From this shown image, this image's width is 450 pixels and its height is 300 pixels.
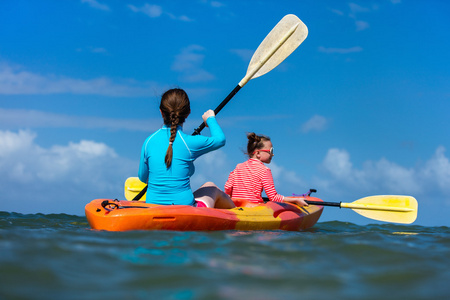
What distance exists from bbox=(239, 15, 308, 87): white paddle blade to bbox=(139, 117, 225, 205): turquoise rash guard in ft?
6.76

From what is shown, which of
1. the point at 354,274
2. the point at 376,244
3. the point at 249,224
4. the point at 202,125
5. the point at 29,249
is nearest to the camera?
the point at 354,274

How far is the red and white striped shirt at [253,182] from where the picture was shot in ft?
19.0

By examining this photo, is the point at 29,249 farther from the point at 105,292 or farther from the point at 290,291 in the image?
the point at 290,291

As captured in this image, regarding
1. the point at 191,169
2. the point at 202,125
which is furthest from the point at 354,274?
the point at 202,125

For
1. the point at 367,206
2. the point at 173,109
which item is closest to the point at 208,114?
the point at 173,109

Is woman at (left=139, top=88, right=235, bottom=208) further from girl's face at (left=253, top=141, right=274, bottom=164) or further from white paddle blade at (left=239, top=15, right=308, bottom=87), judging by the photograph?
white paddle blade at (left=239, top=15, right=308, bottom=87)

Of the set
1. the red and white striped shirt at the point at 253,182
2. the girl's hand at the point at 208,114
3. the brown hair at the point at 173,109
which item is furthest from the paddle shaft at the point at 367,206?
the brown hair at the point at 173,109

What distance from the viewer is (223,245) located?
3.21 metres

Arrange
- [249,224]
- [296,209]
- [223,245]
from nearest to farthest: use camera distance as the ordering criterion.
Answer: [223,245] < [249,224] < [296,209]

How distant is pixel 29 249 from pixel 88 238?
2.28 ft

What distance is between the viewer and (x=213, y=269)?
7.97ft

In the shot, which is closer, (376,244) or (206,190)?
(376,244)

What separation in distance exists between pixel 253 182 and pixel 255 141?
0.63 metres

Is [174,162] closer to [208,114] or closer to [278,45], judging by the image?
[208,114]
